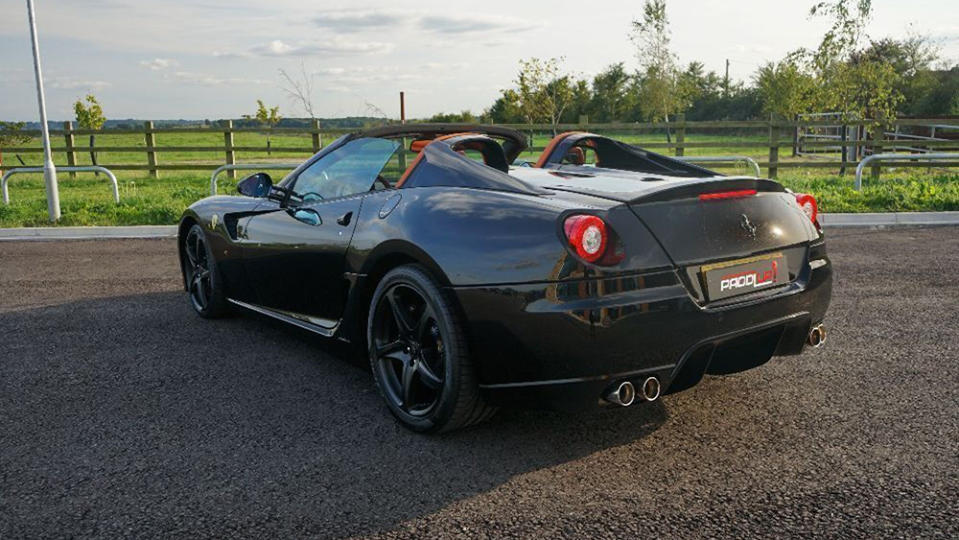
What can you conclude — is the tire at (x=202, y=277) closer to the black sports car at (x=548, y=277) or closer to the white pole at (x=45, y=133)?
the black sports car at (x=548, y=277)

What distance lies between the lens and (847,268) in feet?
23.2

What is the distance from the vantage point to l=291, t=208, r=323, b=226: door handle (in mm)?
4133

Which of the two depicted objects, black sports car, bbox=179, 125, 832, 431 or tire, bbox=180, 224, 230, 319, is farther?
tire, bbox=180, 224, 230, 319

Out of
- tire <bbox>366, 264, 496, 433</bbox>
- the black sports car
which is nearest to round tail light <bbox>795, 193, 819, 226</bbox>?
the black sports car

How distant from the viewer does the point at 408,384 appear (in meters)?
3.46

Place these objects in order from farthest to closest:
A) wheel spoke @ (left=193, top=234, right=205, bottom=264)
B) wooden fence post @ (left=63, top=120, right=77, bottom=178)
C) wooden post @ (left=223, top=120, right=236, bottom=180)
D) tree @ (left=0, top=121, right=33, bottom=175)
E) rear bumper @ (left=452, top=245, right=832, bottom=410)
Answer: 1. tree @ (left=0, top=121, right=33, bottom=175)
2. wooden fence post @ (left=63, top=120, right=77, bottom=178)
3. wooden post @ (left=223, top=120, right=236, bottom=180)
4. wheel spoke @ (left=193, top=234, right=205, bottom=264)
5. rear bumper @ (left=452, top=245, right=832, bottom=410)

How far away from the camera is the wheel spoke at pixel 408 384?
11.3 ft

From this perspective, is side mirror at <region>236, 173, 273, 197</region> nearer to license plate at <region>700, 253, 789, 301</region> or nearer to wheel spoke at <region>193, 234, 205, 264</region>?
wheel spoke at <region>193, 234, 205, 264</region>

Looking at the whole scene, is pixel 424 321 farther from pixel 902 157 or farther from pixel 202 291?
pixel 902 157

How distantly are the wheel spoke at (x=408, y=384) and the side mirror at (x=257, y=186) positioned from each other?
1.74m

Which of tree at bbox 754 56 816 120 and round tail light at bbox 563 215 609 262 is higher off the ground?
tree at bbox 754 56 816 120

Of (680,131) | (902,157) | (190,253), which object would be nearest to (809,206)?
(190,253)

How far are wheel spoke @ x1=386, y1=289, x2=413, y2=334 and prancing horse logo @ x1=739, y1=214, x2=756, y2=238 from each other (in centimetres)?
147

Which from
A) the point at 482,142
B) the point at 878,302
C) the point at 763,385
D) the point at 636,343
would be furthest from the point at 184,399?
the point at 878,302
